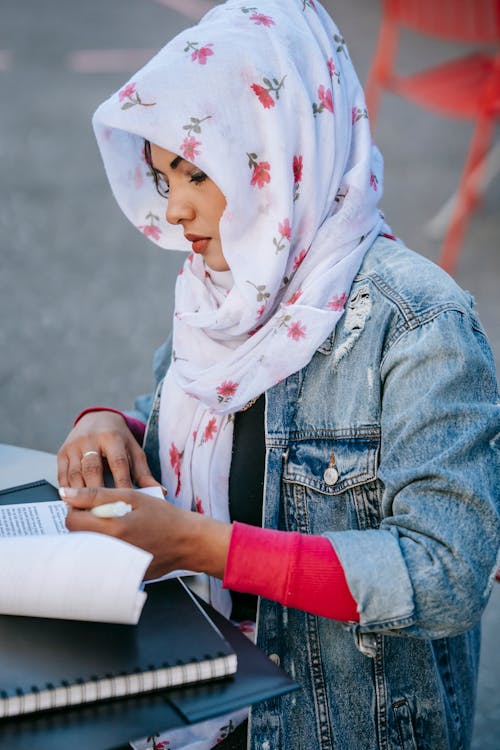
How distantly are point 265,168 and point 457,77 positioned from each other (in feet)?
8.41

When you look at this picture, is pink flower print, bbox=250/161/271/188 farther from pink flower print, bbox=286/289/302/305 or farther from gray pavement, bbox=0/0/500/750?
gray pavement, bbox=0/0/500/750

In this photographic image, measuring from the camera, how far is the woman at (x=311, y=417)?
109 centimetres

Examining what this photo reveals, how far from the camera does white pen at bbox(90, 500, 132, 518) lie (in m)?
1.05

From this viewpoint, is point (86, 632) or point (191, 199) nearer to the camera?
point (86, 632)

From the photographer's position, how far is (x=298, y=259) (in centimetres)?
Answer: 140

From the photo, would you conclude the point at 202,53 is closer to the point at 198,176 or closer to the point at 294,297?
the point at 198,176

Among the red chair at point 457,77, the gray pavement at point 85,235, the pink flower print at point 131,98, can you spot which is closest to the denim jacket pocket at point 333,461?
the pink flower print at point 131,98

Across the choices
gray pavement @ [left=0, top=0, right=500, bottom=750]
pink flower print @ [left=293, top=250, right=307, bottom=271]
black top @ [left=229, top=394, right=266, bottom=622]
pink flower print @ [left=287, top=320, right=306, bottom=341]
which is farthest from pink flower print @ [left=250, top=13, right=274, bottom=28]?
gray pavement @ [left=0, top=0, right=500, bottom=750]

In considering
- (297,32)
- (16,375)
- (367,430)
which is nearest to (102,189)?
(16,375)

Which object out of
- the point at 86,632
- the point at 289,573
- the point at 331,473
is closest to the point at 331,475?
the point at 331,473

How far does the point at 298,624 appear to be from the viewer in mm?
1277

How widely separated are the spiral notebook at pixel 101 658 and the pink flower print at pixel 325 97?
0.76 metres

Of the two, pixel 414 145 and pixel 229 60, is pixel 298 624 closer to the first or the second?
pixel 229 60

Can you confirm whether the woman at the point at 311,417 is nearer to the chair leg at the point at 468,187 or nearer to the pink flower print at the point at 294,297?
the pink flower print at the point at 294,297
